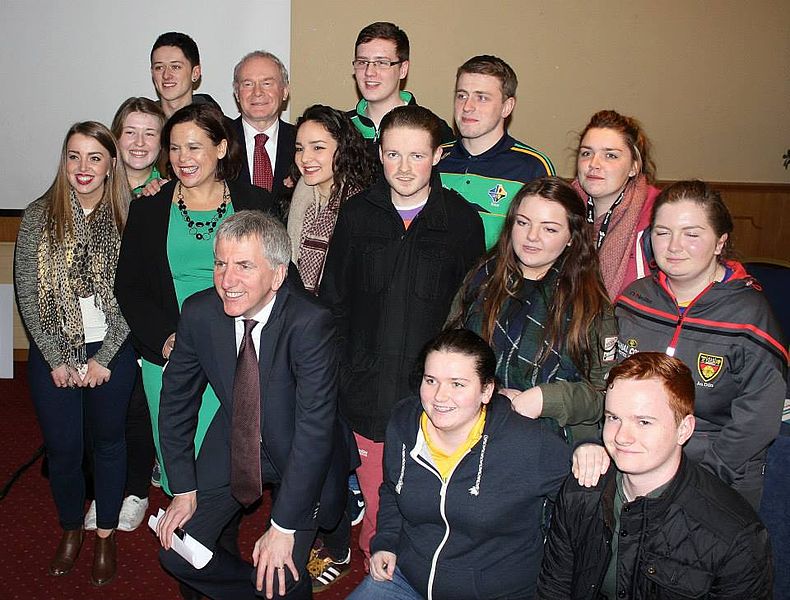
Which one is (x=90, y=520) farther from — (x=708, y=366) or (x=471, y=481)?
(x=708, y=366)

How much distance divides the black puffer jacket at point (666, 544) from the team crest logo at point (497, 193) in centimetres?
128

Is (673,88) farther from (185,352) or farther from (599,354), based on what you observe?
(185,352)

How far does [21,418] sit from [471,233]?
10.3 ft

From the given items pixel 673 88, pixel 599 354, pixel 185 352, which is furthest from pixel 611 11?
pixel 185 352

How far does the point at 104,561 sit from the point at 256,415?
109cm

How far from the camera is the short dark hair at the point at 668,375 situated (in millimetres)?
1990

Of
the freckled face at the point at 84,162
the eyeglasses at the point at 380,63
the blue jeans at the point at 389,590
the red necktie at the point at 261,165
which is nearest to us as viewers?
the blue jeans at the point at 389,590

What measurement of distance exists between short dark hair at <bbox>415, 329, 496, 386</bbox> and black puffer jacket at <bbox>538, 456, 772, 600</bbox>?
14.7 inches

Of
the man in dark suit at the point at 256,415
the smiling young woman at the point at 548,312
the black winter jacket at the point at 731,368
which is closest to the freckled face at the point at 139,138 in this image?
the man in dark suit at the point at 256,415

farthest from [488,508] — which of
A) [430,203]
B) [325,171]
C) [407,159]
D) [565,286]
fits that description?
[325,171]

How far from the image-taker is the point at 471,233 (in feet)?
8.96

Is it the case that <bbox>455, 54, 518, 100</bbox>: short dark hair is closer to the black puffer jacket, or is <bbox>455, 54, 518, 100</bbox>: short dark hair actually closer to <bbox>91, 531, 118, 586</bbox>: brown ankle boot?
the black puffer jacket

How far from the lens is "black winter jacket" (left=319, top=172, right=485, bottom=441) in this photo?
2.67 m

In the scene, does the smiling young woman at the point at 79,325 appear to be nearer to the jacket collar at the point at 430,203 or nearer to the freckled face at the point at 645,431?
the jacket collar at the point at 430,203
